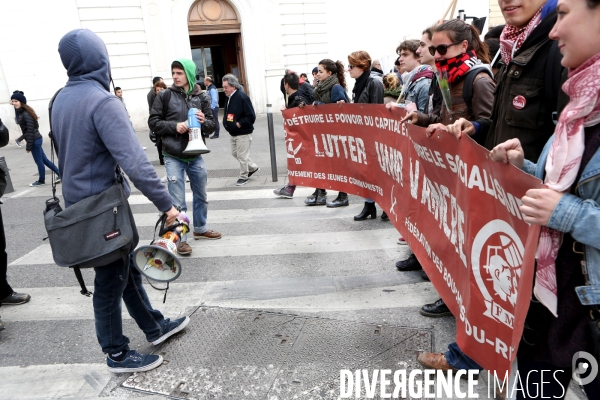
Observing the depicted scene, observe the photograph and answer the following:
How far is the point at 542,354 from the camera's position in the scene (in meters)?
1.75

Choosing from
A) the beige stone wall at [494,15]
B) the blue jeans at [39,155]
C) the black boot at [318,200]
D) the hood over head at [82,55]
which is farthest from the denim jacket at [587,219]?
the beige stone wall at [494,15]

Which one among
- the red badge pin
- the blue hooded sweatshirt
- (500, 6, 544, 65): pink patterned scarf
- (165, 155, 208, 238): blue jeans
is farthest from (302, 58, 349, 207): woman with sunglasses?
the red badge pin

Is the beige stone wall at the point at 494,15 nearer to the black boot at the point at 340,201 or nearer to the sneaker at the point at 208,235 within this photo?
the black boot at the point at 340,201

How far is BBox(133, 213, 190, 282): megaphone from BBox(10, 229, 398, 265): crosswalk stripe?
6.67 feet

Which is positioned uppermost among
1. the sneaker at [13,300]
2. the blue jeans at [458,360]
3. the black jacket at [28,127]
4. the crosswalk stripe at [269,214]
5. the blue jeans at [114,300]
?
the black jacket at [28,127]

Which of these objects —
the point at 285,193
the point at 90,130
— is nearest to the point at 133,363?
the point at 90,130

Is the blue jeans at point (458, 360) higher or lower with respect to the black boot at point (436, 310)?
higher

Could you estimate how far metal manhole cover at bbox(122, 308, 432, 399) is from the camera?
2.64 meters

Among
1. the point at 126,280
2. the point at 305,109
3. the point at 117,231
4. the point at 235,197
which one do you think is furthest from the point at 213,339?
the point at 235,197

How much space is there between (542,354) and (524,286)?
12.7 inches

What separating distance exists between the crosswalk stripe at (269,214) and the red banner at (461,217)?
1.51 metres

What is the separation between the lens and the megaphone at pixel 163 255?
8.83 feet

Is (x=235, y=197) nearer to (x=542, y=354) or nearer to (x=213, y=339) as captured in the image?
(x=213, y=339)

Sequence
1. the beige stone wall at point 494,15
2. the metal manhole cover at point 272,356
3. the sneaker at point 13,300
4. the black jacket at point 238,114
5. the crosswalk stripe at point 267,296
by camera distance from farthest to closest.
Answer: the beige stone wall at point 494,15, the black jacket at point 238,114, the sneaker at point 13,300, the crosswalk stripe at point 267,296, the metal manhole cover at point 272,356
